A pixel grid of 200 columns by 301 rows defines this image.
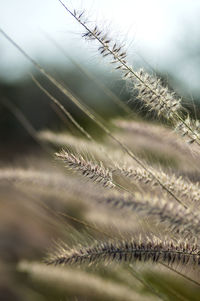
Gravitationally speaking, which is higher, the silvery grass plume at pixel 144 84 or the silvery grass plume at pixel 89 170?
the silvery grass plume at pixel 144 84

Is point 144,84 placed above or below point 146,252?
above

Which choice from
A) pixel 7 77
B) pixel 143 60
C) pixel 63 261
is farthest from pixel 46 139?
pixel 7 77

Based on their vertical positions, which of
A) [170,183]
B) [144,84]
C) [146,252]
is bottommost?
[146,252]

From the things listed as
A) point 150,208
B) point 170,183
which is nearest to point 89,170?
point 170,183

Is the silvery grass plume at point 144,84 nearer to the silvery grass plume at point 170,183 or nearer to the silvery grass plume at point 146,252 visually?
the silvery grass plume at point 170,183

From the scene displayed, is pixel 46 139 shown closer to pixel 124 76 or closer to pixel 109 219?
pixel 109 219

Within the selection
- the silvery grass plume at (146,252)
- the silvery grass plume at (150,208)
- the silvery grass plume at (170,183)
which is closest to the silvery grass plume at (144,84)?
the silvery grass plume at (170,183)

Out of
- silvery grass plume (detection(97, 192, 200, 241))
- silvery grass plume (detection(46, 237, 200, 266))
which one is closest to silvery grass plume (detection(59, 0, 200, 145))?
silvery grass plume (detection(46, 237, 200, 266))

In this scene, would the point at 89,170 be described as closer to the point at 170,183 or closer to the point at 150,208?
the point at 170,183
